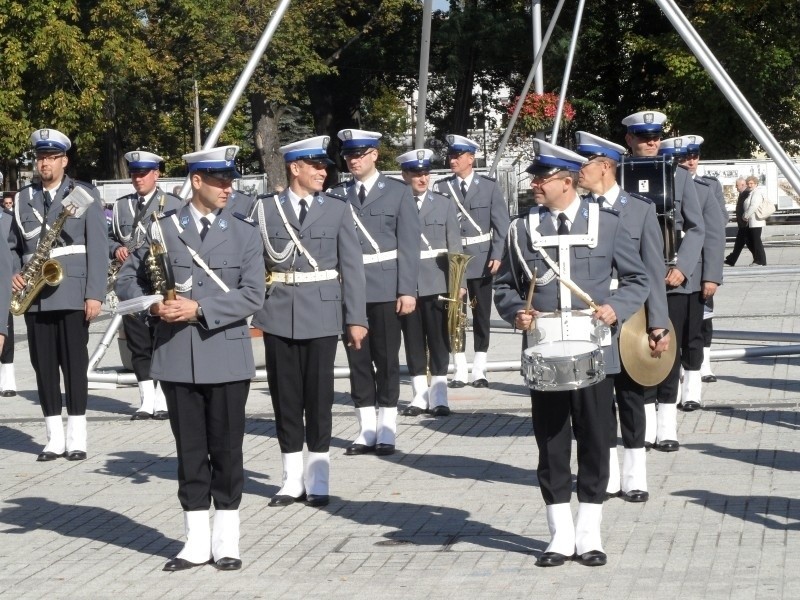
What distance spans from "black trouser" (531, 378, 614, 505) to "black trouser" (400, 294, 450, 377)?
185 inches

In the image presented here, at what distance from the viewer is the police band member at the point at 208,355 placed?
290 inches

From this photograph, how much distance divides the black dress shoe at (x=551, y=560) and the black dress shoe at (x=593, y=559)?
10cm

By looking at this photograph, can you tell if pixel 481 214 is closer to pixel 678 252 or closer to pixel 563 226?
pixel 678 252

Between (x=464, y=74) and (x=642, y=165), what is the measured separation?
39977mm

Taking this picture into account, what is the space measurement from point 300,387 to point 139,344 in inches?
158

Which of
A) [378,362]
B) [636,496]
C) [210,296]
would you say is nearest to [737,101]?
[378,362]

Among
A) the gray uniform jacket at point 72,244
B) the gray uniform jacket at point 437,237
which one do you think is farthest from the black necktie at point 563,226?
the gray uniform jacket at point 437,237

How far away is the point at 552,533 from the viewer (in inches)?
285

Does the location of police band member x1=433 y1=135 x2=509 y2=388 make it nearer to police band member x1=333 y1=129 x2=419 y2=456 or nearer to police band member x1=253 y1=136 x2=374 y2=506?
police band member x1=333 y1=129 x2=419 y2=456

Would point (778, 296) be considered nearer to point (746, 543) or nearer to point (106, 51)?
point (746, 543)

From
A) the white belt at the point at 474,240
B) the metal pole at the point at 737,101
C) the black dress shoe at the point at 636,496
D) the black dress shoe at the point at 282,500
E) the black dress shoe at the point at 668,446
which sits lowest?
the black dress shoe at the point at 668,446

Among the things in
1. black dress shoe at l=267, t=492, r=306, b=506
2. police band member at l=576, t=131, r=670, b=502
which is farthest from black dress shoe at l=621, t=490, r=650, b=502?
black dress shoe at l=267, t=492, r=306, b=506

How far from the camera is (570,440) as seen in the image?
7211 millimetres

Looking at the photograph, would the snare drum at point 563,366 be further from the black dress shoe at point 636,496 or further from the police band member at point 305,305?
the police band member at point 305,305
